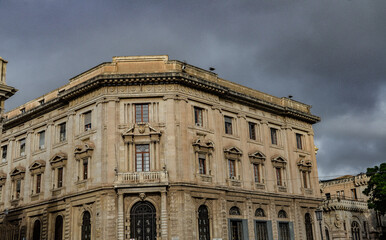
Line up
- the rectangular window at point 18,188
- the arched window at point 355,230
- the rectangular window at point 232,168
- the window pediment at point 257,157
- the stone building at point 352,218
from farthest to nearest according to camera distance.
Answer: the arched window at point 355,230 → the stone building at point 352,218 → the rectangular window at point 18,188 → the window pediment at point 257,157 → the rectangular window at point 232,168

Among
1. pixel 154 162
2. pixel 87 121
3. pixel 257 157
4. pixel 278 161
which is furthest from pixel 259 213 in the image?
pixel 87 121

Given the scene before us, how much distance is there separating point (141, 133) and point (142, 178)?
11.4ft

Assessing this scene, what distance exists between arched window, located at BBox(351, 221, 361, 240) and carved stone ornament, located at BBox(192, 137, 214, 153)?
29.7 m

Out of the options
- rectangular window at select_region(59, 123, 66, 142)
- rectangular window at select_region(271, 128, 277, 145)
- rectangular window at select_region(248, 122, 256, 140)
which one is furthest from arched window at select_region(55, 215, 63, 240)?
rectangular window at select_region(271, 128, 277, 145)

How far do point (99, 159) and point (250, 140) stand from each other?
548 inches

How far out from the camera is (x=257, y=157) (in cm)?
4222

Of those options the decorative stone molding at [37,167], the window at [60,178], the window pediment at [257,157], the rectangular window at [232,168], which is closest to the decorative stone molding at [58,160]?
the window at [60,178]

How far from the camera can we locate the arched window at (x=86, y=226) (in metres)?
35.7

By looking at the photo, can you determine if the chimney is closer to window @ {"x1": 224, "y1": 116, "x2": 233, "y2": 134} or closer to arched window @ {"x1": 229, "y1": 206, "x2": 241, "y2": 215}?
window @ {"x1": 224, "y1": 116, "x2": 233, "y2": 134}

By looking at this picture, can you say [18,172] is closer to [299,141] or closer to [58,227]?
[58,227]

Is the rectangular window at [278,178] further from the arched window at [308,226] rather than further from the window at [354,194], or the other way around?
the window at [354,194]

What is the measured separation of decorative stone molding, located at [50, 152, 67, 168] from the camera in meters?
39.5

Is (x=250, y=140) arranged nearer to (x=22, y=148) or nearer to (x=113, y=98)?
(x=113, y=98)

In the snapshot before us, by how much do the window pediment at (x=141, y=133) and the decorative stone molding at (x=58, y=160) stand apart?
7.01m
